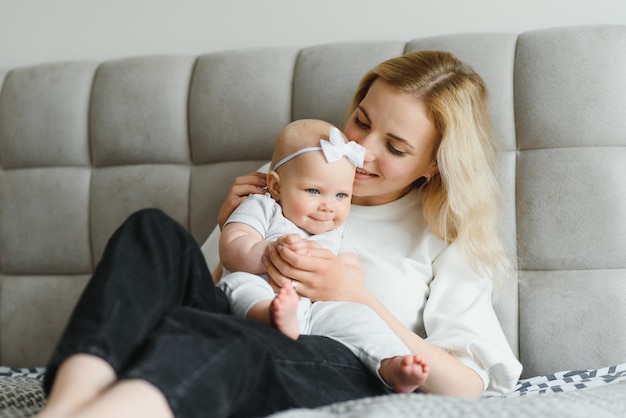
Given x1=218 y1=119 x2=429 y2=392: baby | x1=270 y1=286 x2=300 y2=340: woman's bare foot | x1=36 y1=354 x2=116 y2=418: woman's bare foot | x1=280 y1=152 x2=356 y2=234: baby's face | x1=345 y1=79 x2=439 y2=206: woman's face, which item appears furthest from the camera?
x1=345 y1=79 x2=439 y2=206: woman's face

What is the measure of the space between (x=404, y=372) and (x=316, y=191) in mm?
435

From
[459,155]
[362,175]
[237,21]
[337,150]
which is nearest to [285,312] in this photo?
[337,150]

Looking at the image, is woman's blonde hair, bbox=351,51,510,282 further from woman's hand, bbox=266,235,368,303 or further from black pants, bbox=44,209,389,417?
black pants, bbox=44,209,389,417

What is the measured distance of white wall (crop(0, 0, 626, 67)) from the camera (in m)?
1.99

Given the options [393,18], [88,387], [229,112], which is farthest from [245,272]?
[393,18]

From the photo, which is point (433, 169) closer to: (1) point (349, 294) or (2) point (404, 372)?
(1) point (349, 294)

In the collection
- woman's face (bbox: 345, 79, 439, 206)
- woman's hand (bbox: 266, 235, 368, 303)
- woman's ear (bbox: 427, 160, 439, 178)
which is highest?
woman's face (bbox: 345, 79, 439, 206)

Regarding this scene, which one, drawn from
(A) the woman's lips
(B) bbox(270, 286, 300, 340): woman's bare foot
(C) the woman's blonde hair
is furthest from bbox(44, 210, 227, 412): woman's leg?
(C) the woman's blonde hair

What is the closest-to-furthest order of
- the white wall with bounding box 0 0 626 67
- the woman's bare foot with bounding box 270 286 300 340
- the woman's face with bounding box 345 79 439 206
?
the woman's bare foot with bounding box 270 286 300 340, the woman's face with bounding box 345 79 439 206, the white wall with bounding box 0 0 626 67

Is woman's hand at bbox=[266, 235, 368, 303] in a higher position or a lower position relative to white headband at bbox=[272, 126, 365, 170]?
lower

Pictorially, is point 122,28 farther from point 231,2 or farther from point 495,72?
point 495,72

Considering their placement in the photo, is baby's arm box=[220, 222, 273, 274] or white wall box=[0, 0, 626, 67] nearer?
baby's arm box=[220, 222, 273, 274]

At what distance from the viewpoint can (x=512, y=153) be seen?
1.76 meters

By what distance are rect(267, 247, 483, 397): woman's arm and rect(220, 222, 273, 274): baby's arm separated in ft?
0.09
